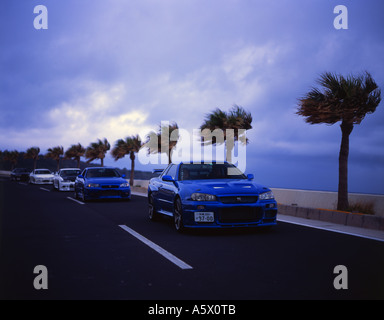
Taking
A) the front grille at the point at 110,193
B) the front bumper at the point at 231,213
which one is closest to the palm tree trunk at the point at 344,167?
the front bumper at the point at 231,213

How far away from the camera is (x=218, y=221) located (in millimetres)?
8359

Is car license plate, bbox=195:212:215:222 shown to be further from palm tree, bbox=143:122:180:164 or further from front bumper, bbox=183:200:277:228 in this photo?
palm tree, bbox=143:122:180:164

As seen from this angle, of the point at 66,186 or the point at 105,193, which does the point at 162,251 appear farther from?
the point at 66,186

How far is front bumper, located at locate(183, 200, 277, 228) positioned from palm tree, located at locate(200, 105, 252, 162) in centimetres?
1740

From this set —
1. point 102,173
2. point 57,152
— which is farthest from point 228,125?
point 57,152

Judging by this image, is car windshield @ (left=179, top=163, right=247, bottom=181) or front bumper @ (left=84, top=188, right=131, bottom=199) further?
front bumper @ (left=84, top=188, right=131, bottom=199)

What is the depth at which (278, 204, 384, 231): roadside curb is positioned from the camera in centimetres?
907

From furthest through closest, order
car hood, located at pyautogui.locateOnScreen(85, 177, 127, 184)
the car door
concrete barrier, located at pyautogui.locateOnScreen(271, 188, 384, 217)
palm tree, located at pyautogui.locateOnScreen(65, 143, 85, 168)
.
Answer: palm tree, located at pyautogui.locateOnScreen(65, 143, 85, 168)
car hood, located at pyautogui.locateOnScreen(85, 177, 127, 184)
concrete barrier, located at pyautogui.locateOnScreen(271, 188, 384, 217)
the car door

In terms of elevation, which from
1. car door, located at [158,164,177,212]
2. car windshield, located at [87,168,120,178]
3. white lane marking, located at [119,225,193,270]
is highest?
car windshield, located at [87,168,120,178]

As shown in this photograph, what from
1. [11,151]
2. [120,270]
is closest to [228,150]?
[120,270]

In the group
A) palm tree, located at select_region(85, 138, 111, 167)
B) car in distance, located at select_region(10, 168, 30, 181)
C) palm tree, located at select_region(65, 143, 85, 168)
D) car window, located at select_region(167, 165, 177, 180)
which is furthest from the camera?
palm tree, located at select_region(65, 143, 85, 168)

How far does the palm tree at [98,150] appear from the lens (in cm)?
5706

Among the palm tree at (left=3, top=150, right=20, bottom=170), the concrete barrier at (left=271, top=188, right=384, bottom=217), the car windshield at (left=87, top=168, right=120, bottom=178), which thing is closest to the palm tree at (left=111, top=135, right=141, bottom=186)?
the car windshield at (left=87, top=168, right=120, bottom=178)

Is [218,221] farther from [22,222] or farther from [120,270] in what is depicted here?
[22,222]
